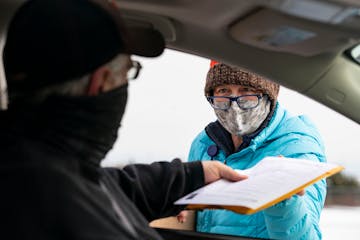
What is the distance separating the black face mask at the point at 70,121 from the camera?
4.75ft

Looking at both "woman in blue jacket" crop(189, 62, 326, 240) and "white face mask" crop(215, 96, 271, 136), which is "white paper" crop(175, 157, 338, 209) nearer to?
"woman in blue jacket" crop(189, 62, 326, 240)

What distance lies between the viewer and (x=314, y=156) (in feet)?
8.05

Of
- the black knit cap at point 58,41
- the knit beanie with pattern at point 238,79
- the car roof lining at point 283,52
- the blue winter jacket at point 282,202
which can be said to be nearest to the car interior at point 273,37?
the car roof lining at point 283,52

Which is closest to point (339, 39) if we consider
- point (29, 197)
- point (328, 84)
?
point (328, 84)

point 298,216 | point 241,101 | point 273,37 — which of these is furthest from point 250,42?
point 241,101

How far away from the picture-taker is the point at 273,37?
1.81 m

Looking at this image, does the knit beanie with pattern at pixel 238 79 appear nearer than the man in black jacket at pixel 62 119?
No

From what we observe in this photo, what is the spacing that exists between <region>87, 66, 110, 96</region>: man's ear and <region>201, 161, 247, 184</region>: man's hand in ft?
2.04

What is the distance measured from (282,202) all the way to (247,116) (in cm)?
65

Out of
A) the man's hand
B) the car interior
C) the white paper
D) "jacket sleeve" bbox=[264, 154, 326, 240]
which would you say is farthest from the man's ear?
"jacket sleeve" bbox=[264, 154, 326, 240]

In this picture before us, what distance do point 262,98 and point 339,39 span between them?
88cm

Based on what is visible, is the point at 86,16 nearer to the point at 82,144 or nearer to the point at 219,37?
the point at 82,144

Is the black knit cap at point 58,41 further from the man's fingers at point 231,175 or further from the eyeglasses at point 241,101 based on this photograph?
the eyeglasses at point 241,101

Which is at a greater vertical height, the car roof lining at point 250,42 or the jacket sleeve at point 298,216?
the car roof lining at point 250,42
